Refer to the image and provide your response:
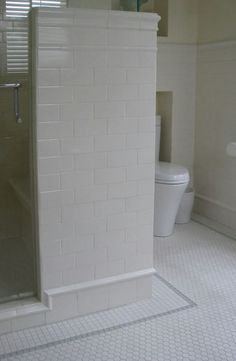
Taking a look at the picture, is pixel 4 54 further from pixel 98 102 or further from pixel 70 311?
pixel 70 311

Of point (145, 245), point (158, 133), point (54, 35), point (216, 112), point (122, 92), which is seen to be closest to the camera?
point (54, 35)

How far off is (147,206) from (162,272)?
2.06 ft

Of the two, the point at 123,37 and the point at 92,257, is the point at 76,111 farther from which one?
the point at 92,257

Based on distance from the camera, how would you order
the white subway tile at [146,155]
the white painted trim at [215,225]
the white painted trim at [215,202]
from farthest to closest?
the white painted trim at [215,202]
the white painted trim at [215,225]
the white subway tile at [146,155]

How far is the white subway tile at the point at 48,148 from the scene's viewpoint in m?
2.34

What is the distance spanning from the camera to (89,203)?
2.49 m

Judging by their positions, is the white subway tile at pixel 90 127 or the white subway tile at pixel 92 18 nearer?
the white subway tile at pixel 92 18

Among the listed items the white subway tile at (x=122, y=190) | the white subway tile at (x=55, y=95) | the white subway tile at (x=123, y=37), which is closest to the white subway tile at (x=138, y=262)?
the white subway tile at (x=122, y=190)

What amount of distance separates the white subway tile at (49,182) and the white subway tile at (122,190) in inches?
11.9

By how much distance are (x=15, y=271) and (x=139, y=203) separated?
2.71ft

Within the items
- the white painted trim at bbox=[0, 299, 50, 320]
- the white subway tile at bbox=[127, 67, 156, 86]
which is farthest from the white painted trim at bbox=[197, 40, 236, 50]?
the white painted trim at bbox=[0, 299, 50, 320]

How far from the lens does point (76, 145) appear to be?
2.41m

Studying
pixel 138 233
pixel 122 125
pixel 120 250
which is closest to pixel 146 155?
pixel 122 125

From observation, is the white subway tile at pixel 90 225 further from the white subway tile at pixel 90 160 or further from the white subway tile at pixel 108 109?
the white subway tile at pixel 108 109
